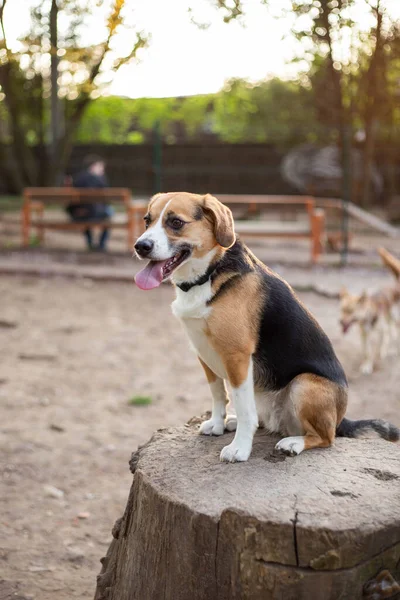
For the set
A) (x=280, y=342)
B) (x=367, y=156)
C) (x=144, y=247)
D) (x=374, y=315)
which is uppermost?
(x=367, y=156)

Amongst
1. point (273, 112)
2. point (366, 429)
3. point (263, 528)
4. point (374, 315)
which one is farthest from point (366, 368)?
point (273, 112)

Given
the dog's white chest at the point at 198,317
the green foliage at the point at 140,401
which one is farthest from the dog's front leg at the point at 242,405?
the green foliage at the point at 140,401

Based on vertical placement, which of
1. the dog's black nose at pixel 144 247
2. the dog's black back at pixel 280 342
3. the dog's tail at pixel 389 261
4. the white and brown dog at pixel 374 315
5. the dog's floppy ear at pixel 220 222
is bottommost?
the white and brown dog at pixel 374 315

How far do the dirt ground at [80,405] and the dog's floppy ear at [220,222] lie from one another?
1827 mm

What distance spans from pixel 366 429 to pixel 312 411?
1.49ft

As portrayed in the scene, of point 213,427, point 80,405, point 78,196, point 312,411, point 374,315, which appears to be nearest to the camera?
point 312,411

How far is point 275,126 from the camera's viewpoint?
2173 centimetres

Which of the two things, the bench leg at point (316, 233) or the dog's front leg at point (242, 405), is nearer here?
the dog's front leg at point (242, 405)

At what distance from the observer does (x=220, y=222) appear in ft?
9.07

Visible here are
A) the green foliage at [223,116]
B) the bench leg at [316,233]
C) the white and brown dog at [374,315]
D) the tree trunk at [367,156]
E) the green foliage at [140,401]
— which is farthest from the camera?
the green foliage at [223,116]

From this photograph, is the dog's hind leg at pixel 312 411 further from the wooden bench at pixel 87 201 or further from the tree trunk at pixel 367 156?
the tree trunk at pixel 367 156

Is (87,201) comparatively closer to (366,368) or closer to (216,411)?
(366,368)

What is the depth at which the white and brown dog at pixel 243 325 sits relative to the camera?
2.76m

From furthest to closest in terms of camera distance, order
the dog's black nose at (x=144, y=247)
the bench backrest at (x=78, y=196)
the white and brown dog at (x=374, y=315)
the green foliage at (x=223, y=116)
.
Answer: the green foliage at (x=223, y=116)
the bench backrest at (x=78, y=196)
the white and brown dog at (x=374, y=315)
the dog's black nose at (x=144, y=247)
